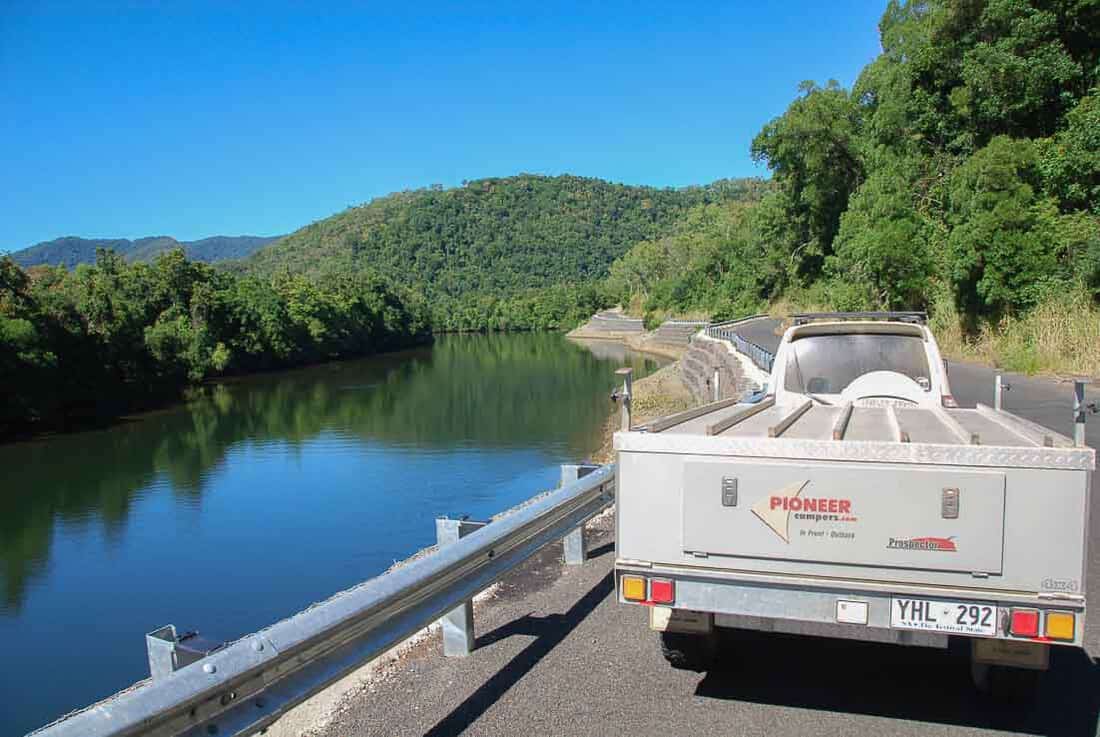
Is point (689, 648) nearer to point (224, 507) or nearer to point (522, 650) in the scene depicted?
point (522, 650)

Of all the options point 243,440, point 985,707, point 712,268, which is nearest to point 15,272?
point 243,440

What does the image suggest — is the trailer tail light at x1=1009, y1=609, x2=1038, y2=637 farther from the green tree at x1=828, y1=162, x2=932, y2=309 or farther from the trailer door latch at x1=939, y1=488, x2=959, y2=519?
the green tree at x1=828, y1=162, x2=932, y2=309

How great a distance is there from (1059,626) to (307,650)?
131 inches

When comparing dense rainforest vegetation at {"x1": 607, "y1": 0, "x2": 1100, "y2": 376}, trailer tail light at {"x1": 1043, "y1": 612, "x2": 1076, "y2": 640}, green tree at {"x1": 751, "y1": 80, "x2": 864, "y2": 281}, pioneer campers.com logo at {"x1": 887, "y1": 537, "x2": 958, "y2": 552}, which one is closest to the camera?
trailer tail light at {"x1": 1043, "y1": 612, "x2": 1076, "y2": 640}

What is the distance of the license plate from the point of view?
12.6 ft

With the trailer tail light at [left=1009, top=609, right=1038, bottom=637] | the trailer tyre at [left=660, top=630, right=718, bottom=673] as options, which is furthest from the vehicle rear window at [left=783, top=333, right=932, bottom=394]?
the trailer tail light at [left=1009, top=609, right=1038, bottom=637]

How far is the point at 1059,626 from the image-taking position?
374 cm

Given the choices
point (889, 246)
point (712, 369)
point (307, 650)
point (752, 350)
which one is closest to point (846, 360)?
point (307, 650)

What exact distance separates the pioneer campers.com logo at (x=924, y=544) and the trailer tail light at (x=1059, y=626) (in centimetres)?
49

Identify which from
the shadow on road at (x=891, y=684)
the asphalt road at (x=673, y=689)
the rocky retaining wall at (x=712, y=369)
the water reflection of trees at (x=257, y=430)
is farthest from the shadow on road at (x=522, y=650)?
the water reflection of trees at (x=257, y=430)

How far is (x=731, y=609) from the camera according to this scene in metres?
4.21

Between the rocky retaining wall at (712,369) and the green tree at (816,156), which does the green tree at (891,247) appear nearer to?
the rocky retaining wall at (712,369)

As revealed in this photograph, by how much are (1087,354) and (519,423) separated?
20893mm

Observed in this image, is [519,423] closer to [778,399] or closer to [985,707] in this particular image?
[778,399]
